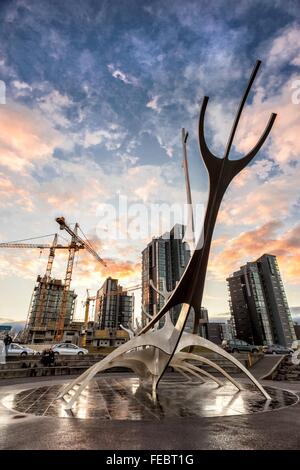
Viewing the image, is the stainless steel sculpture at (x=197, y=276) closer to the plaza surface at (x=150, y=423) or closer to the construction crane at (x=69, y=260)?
the plaza surface at (x=150, y=423)

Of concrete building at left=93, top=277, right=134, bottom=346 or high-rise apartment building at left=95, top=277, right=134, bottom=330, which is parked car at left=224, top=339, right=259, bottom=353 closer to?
concrete building at left=93, top=277, right=134, bottom=346

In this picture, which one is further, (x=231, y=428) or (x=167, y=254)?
(x=167, y=254)

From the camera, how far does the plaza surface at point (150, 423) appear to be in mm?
4375

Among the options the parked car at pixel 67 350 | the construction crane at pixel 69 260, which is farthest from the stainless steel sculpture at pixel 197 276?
the construction crane at pixel 69 260

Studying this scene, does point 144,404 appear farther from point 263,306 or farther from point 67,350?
point 263,306

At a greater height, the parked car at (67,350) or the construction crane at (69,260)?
the construction crane at (69,260)

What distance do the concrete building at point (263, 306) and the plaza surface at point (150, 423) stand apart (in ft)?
296

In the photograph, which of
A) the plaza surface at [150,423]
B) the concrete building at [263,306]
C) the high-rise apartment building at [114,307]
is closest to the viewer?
the plaza surface at [150,423]

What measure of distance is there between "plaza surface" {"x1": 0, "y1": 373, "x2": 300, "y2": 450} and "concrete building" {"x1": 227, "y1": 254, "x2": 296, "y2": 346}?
296 feet

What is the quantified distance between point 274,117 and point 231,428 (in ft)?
32.0

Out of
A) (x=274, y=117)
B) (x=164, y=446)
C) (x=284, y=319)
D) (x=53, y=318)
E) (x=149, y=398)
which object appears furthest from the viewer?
(x=53, y=318)
